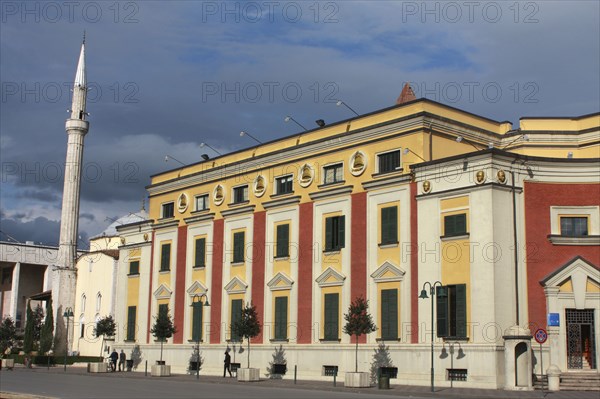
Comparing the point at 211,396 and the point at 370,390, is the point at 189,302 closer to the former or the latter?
the point at 370,390

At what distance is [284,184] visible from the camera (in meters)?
48.8

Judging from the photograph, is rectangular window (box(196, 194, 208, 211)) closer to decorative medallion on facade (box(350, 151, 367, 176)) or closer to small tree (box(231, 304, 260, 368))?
small tree (box(231, 304, 260, 368))

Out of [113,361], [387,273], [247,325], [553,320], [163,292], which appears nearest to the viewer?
[553,320]

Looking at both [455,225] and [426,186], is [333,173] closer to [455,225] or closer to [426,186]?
[426,186]

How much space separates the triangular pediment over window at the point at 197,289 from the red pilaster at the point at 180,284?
1.07 meters

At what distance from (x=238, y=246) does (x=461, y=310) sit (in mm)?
18666

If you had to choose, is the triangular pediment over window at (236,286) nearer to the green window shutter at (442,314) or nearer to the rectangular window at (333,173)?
the rectangular window at (333,173)

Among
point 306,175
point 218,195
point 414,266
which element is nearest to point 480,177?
point 414,266

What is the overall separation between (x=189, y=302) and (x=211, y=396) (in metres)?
26.2

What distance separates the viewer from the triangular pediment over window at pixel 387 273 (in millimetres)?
40500

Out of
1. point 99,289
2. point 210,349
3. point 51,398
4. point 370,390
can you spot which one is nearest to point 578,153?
point 370,390

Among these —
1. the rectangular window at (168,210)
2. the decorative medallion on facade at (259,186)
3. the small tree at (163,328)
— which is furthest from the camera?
the rectangular window at (168,210)

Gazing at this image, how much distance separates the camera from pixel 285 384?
39406 mm

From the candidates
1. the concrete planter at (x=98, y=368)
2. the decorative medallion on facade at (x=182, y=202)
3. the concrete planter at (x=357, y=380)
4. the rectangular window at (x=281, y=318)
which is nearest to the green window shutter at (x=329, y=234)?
the rectangular window at (x=281, y=318)
